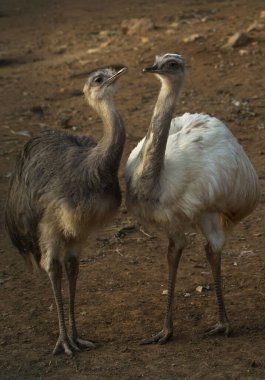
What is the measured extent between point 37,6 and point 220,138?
39.4 ft

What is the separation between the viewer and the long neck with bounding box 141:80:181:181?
5242mm

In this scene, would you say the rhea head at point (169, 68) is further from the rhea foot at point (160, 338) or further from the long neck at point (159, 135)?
the rhea foot at point (160, 338)

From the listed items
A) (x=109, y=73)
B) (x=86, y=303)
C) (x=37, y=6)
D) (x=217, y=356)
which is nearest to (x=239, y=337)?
(x=217, y=356)

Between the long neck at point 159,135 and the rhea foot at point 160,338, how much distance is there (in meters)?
0.99

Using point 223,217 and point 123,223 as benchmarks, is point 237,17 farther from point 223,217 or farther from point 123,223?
point 223,217

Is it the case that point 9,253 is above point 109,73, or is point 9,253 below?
below

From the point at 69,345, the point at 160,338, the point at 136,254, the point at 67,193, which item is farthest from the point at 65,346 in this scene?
the point at 136,254

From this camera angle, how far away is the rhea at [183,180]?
526 cm

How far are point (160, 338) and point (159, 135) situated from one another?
4.08 ft

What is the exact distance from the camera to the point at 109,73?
5.43 m

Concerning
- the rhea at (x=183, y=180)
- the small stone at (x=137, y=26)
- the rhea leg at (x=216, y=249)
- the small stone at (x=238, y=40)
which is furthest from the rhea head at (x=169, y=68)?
the small stone at (x=137, y=26)

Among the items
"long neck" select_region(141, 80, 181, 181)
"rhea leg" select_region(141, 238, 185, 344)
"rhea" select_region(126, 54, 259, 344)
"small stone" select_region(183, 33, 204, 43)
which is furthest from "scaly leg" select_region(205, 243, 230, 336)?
"small stone" select_region(183, 33, 204, 43)

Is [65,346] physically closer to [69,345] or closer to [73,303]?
[69,345]

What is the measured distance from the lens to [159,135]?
529cm
